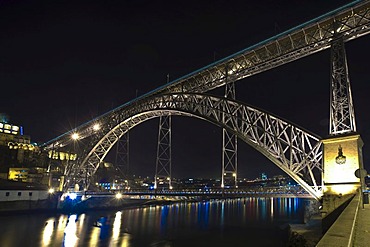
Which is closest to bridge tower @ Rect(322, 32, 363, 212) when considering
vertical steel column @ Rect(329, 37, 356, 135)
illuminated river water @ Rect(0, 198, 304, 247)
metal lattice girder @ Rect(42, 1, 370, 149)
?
vertical steel column @ Rect(329, 37, 356, 135)

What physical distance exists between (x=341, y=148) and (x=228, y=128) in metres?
9.80

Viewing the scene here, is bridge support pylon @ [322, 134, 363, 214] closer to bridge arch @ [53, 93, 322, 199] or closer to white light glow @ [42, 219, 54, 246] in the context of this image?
bridge arch @ [53, 93, 322, 199]

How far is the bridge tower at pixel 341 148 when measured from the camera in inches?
662

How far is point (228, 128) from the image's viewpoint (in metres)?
25.1

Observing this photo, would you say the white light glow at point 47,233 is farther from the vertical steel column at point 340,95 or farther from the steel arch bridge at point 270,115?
the vertical steel column at point 340,95

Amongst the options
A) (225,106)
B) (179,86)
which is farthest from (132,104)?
(225,106)

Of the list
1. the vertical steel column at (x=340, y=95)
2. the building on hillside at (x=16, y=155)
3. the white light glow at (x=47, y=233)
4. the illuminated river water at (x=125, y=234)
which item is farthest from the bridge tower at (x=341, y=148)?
the building on hillside at (x=16, y=155)

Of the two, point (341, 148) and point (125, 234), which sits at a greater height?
point (341, 148)

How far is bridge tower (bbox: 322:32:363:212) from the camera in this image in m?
16.8

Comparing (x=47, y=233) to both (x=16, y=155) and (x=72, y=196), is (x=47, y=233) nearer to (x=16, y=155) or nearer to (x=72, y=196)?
(x=72, y=196)

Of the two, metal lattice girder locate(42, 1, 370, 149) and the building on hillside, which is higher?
metal lattice girder locate(42, 1, 370, 149)

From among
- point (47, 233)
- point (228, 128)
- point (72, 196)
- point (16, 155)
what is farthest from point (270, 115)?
point (16, 155)

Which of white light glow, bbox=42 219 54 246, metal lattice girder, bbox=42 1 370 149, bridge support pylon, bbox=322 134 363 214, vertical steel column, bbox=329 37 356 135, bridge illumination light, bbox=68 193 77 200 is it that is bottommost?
white light glow, bbox=42 219 54 246

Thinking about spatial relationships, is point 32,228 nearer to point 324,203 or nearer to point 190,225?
point 190,225
